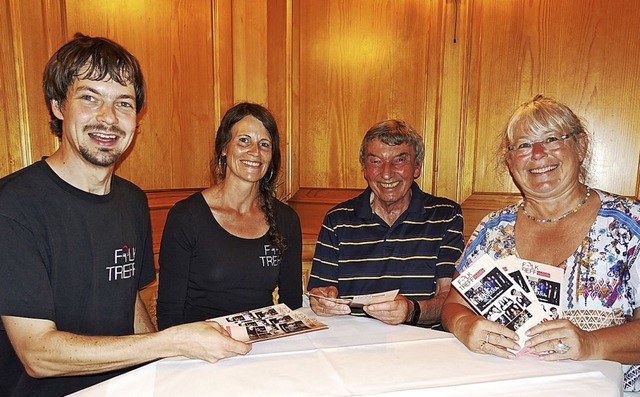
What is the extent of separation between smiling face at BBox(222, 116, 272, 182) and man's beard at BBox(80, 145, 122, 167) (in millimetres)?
668

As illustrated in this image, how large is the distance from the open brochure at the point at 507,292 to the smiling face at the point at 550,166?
0.42 metres

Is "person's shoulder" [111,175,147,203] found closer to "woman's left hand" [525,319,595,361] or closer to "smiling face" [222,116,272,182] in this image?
"smiling face" [222,116,272,182]

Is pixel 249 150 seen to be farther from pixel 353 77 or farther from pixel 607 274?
pixel 607 274

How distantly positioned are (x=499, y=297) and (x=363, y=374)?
1.68 ft

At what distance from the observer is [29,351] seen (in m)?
1.22

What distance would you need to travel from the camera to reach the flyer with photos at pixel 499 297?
1.31m

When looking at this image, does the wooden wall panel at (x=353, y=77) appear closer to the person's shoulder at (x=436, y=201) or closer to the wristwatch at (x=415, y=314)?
the person's shoulder at (x=436, y=201)

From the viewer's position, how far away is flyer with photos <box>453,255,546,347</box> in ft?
4.28

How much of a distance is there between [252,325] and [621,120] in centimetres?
236

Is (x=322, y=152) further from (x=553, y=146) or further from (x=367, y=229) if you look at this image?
(x=553, y=146)

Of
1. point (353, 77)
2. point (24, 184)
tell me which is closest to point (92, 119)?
point (24, 184)

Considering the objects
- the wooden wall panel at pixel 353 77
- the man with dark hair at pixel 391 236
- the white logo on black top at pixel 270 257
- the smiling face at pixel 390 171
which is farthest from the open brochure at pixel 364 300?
the wooden wall panel at pixel 353 77

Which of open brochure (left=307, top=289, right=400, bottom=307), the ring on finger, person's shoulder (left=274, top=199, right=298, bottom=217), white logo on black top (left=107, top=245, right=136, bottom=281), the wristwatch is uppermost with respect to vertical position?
person's shoulder (left=274, top=199, right=298, bottom=217)

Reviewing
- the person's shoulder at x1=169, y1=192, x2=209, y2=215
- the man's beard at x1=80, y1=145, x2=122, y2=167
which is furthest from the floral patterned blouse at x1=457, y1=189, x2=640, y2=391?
the man's beard at x1=80, y1=145, x2=122, y2=167
